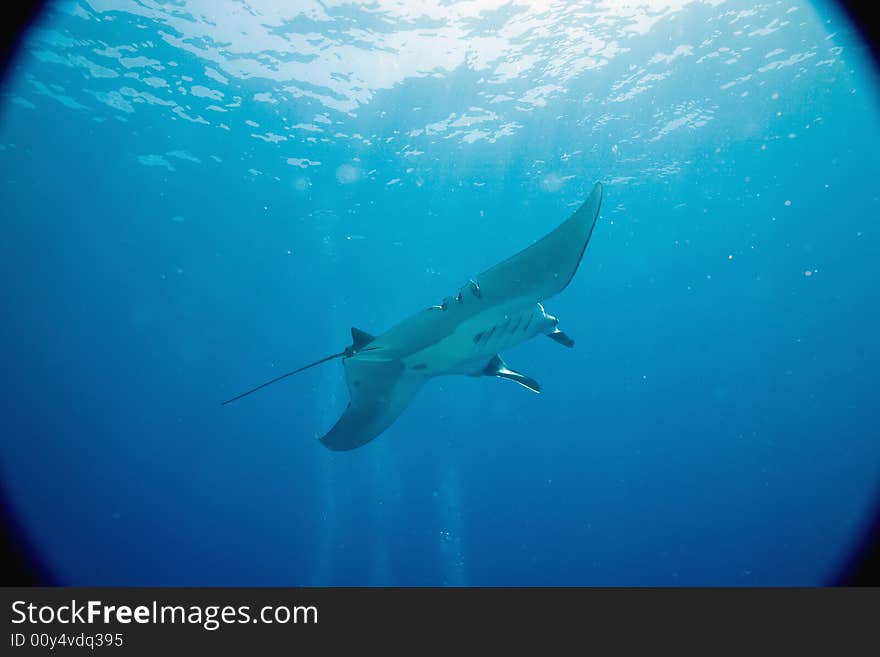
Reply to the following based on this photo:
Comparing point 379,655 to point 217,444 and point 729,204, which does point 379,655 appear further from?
point 217,444

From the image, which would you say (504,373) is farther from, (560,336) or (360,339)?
(360,339)

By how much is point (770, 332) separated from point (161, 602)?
49.4 m

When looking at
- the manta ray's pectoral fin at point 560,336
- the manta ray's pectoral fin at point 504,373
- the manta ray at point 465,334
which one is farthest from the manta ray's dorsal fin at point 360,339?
the manta ray's pectoral fin at point 560,336

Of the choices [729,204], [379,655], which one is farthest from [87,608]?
[729,204]

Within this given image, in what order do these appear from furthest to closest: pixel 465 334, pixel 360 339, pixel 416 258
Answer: pixel 416 258
pixel 465 334
pixel 360 339

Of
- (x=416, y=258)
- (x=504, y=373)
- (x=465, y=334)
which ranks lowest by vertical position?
(x=504, y=373)

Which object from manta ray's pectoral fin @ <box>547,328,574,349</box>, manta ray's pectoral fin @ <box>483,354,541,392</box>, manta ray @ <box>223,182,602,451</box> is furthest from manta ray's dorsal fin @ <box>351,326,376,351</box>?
manta ray's pectoral fin @ <box>547,328,574,349</box>

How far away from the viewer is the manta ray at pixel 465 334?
3.82 metres

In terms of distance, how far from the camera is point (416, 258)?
25.9 meters

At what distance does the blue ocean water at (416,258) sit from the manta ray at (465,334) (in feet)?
13.6

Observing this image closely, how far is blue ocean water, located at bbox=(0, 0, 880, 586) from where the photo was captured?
41.2 feet

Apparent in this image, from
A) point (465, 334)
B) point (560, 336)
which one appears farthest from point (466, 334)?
point (560, 336)

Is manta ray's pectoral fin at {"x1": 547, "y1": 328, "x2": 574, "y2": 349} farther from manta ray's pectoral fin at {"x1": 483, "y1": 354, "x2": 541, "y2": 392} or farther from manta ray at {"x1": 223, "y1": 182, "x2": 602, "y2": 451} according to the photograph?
manta ray's pectoral fin at {"x1": 483, "y1": 354, "x2": 541, "y2": 392}

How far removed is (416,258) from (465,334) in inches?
860
